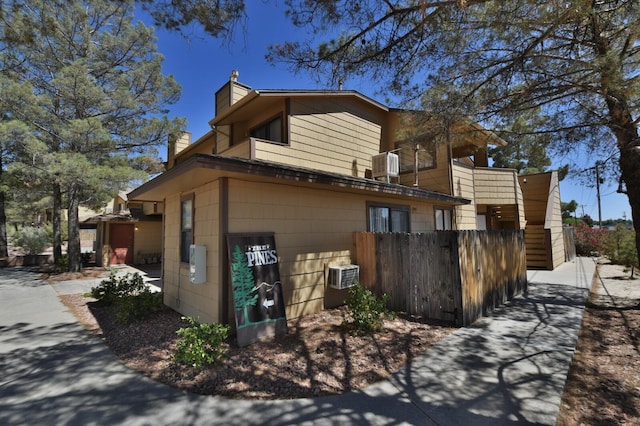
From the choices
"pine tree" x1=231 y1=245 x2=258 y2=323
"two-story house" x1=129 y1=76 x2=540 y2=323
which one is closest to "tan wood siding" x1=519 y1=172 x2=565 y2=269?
"two-story house" x1=129 y1=76 x2=540 y2=323

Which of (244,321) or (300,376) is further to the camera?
(244,321)

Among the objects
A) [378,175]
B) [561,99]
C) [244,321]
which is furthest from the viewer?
[378,175]

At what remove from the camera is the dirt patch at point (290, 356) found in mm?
3423

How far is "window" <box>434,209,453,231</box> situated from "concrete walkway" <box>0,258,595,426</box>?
5401mm

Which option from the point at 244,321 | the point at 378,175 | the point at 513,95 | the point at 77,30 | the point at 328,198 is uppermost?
the point at 77,30

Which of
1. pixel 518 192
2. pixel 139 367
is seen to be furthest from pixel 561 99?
pixel 139 367

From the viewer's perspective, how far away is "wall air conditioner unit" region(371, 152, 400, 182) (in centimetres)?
951

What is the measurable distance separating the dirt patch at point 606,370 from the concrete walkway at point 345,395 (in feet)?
0.47

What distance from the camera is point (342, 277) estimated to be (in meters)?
6.30

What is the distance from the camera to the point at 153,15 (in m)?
4.18

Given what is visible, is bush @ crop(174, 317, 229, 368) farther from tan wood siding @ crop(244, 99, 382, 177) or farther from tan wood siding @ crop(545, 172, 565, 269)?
tan wood siding @ crop(545, 172, 565, 269)

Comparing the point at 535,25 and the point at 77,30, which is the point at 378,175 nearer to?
the point at 535,25

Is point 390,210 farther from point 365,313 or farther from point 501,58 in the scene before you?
point 501,58

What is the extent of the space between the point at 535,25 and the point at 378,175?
18.2 ft
